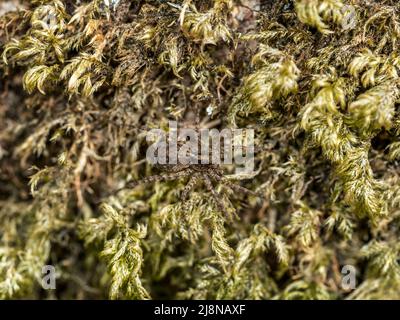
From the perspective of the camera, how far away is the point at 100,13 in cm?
150

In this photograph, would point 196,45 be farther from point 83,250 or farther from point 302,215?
point 83,250

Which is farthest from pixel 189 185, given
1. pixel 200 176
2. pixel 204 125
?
pixel 204 125

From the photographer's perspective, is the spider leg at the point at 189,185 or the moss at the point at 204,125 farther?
the spider leg at the point at 189,185

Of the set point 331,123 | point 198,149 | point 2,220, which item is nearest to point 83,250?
point 2,220

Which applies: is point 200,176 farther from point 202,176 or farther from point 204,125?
point 204,125

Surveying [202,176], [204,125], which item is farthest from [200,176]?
[204,125]

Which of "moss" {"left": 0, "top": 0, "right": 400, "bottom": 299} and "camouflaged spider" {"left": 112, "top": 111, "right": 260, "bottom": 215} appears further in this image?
"camouflaged spider" {"left": 112, "top": 111, "right": 260, "bottom": 215}

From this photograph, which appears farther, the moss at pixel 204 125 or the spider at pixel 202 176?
the spider at pixel 202 176

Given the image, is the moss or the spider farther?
the spider

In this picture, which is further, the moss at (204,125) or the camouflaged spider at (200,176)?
the camouflaged spider at (200,176)

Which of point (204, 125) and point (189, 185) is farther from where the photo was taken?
point (204, 125)

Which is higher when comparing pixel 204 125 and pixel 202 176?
pixel 204 125
